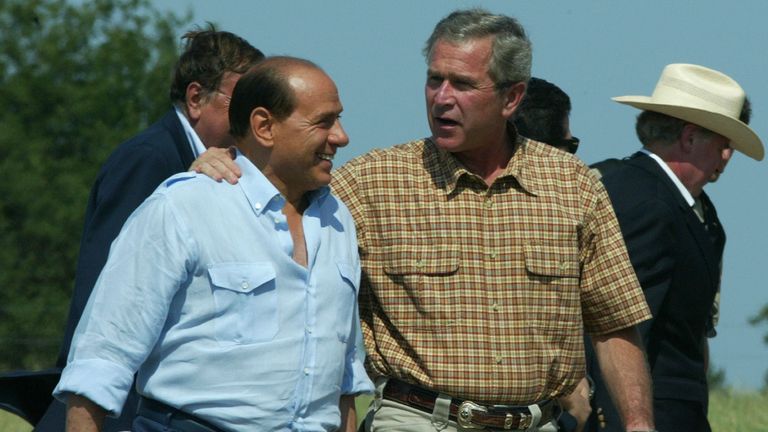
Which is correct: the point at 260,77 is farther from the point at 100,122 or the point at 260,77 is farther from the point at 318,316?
the point at 100,122

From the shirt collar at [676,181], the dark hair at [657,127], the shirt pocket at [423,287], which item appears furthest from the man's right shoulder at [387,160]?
the dark hair at [657,127]

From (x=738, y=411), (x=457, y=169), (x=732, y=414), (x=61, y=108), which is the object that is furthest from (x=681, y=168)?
(x=61, y=108)

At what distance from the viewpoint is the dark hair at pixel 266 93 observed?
4.32m

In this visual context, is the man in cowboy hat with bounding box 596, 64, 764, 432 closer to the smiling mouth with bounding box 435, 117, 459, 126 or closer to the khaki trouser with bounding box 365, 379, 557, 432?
the khaki trouser with bounding box 365, 379, 557, 432

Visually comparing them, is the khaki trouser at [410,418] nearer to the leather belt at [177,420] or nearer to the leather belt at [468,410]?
the leather belt at [468,410]

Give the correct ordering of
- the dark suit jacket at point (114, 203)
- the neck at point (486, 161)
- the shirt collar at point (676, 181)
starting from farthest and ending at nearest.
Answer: the shirt collar at point (676, 181)
the neck at point (486, 161)
the dark suit jacket at point (114, 203)

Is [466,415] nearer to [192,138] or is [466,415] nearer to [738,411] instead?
[192,138]

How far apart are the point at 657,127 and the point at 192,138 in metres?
2.25

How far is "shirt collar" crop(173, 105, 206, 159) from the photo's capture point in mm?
5355

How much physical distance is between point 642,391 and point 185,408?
5.93ft

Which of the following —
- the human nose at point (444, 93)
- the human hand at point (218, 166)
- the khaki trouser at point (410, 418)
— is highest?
the human hand at point (218, 166)

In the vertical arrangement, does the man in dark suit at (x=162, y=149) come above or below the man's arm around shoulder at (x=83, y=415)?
above

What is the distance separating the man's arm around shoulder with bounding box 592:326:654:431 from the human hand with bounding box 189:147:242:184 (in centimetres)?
161

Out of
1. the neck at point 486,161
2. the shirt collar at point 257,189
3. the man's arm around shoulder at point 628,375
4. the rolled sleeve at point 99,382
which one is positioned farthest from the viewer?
the man's arm around shoulder at point 628,375
